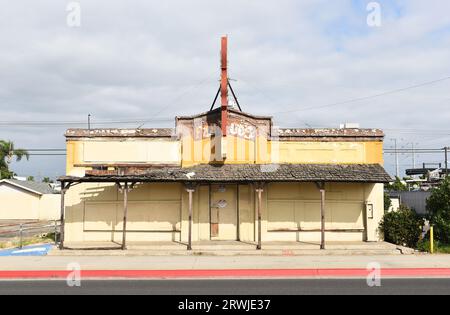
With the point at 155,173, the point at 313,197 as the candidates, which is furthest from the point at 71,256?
the point at 313,197

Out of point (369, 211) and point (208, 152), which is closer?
point (369, 211)

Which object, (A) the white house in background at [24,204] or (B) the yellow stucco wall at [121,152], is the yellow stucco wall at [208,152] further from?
(A) the white house in background at [24,204]

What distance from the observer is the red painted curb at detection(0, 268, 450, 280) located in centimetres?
1405

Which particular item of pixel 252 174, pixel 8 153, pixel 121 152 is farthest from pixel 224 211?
pixel 8 153

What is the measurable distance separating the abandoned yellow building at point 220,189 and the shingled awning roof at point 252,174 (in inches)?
6.0

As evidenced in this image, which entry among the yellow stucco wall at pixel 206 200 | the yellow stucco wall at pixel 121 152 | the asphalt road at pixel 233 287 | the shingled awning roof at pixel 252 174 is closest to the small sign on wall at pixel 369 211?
the yellow stucco wall at pixel 206 200

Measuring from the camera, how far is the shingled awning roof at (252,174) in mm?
18828

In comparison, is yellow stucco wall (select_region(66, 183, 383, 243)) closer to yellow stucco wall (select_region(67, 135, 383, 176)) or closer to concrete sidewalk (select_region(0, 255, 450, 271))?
yellow stucco wall (select_region(67, 135, 383, 176))

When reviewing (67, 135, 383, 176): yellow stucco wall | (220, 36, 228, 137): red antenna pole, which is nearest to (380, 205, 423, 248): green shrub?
(67, 135, 383, 176): yellow stucco wall

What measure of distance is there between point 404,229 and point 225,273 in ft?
32.7

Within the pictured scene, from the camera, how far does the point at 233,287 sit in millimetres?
12445

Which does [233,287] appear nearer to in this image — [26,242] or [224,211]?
[224,211]
